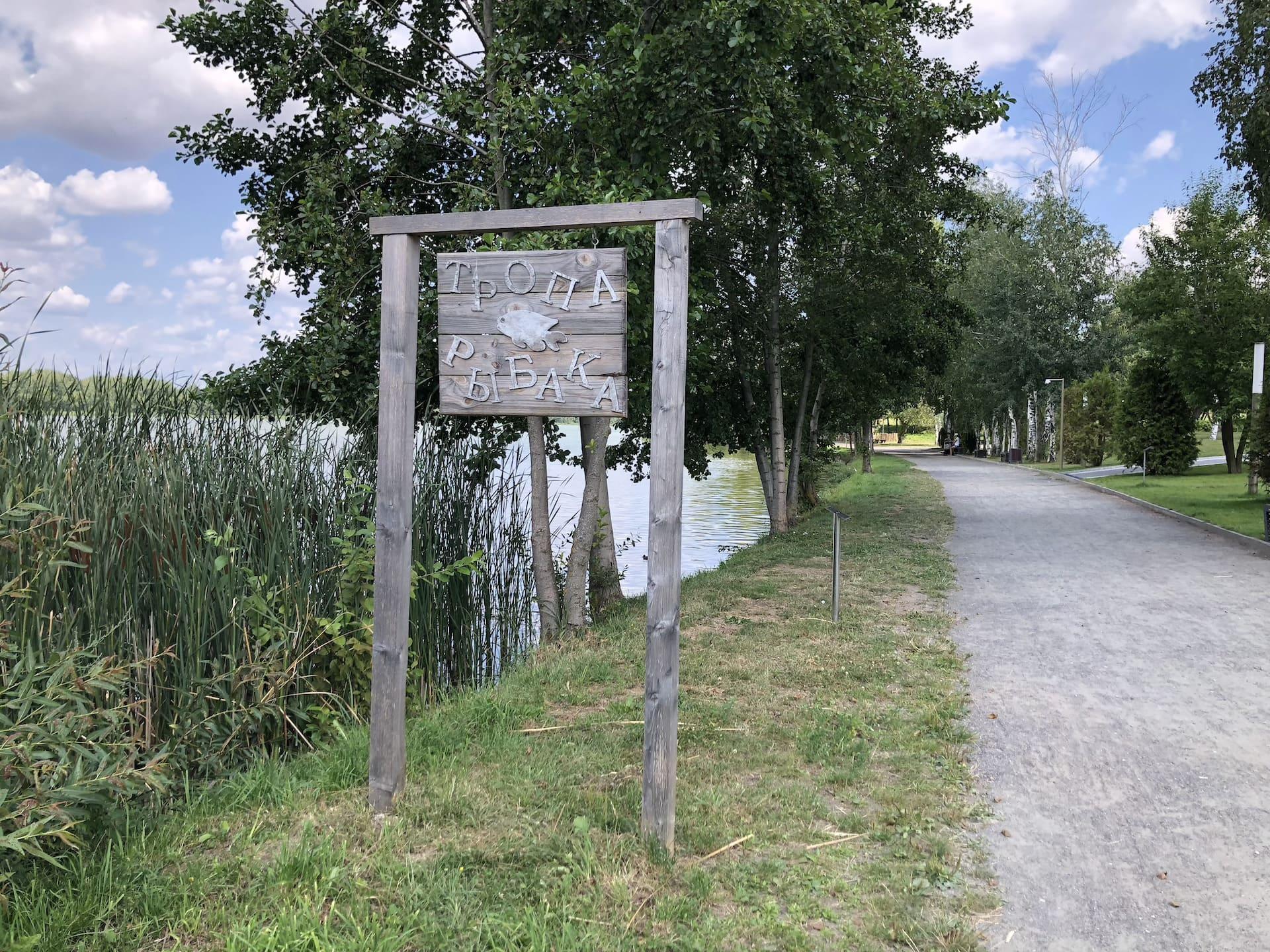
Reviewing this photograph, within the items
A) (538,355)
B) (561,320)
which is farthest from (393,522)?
(561,320)

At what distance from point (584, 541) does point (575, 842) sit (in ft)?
17.8

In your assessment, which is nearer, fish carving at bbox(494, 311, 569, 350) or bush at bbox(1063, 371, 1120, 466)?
fish carving at bbox(494, 311, 569, 350)

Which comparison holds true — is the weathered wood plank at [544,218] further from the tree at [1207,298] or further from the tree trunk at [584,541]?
the tree at [1207,298]

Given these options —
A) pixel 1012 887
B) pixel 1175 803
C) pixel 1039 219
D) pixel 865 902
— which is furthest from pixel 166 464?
pixel 1039 219

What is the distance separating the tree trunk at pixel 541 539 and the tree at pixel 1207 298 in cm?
1990

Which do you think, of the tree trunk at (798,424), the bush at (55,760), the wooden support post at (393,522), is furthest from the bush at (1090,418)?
the bush at (55,760)

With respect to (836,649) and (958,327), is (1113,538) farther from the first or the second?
(836,649)

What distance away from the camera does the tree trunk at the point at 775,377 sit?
14258 millimetres

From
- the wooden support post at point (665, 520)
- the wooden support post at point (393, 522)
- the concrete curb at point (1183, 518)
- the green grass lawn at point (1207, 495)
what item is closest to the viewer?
the wooden support post at point (665, 520)

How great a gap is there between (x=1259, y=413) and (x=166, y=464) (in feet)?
58.6

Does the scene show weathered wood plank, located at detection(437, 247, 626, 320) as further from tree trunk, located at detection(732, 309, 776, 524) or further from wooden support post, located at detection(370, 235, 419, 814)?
tree trunk, located at detection(732, 309, 776, 524)

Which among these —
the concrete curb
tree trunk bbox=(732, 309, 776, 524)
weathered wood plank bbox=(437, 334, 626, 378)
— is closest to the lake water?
tree trunk bbox=(732, 309, 776, 524)

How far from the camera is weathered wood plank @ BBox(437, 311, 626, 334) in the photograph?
392 centimetres

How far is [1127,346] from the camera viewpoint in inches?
1576
